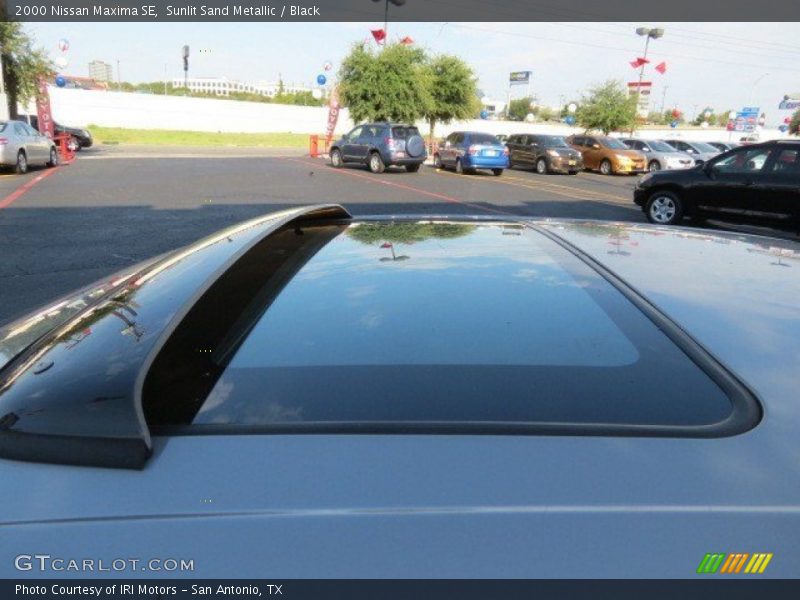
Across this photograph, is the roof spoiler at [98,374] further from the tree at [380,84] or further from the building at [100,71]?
the building at [100,71]

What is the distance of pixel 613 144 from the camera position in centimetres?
2764

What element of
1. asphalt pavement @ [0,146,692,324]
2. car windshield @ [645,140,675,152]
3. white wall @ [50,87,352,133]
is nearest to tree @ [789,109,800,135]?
car windshield @ [645,140,675,152]

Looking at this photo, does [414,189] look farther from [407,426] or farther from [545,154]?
[407,426]

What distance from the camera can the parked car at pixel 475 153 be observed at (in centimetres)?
2297

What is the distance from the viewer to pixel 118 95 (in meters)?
53.2

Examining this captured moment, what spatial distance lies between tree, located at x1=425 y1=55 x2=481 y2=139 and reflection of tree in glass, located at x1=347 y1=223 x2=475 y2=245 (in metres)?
37.6

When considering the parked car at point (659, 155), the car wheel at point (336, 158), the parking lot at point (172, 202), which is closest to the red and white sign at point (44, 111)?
the parking lot at point (172, 202)

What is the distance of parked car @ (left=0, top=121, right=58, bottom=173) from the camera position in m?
17.1

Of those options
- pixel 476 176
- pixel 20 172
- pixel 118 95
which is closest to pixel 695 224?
pixel 476 176

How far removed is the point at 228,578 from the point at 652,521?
1.90 ft

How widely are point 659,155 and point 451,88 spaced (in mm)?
16163

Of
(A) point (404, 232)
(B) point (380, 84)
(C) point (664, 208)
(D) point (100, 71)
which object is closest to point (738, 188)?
(C) point (664, 208)
